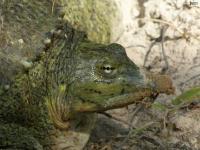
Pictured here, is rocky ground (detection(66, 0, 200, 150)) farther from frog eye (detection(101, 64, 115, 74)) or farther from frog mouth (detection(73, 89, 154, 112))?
frog eye (detection(101, 64, 115, 74))

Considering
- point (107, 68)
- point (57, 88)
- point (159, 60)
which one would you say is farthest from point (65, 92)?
point (159, 60)

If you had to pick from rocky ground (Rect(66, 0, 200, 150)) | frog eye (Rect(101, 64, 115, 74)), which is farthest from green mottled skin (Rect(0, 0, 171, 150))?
rocky ground (Rect(66, 0, 200, 150))

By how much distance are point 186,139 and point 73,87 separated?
0.79 meters

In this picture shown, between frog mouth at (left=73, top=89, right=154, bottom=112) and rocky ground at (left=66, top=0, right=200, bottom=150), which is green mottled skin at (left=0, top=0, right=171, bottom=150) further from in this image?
rocky ground at (left=66, top=0, right=200, bottom=150)

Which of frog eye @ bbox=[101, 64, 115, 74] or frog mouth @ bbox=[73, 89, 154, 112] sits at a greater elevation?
frog eye @ bbox=[101, 64, 115, 74]

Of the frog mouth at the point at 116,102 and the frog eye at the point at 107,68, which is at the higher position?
the frog eye at the point at 107,68

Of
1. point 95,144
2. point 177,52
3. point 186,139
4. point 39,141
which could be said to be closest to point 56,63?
point 39,141

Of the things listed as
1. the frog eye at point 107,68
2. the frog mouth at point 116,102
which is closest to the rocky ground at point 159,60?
the frog mouth at point 116,102

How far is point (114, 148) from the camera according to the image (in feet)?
10.0

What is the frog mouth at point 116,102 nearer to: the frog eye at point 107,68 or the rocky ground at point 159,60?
the frog eye at point 107,68

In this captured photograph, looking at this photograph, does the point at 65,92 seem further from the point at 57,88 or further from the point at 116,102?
the point at 116,102

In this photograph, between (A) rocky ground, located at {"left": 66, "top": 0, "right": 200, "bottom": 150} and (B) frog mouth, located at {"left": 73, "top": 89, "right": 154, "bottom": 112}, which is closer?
(B) frog mouth, located at {"left": 73, "top": 89, "right": 154, "bottom": 112}

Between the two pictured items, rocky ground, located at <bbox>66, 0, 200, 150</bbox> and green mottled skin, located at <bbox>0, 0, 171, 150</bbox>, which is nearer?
green mottled skin, located at <bbox>0, 0, 171, 150</bbox>

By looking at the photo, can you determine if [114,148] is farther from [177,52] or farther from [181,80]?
[177,52]
